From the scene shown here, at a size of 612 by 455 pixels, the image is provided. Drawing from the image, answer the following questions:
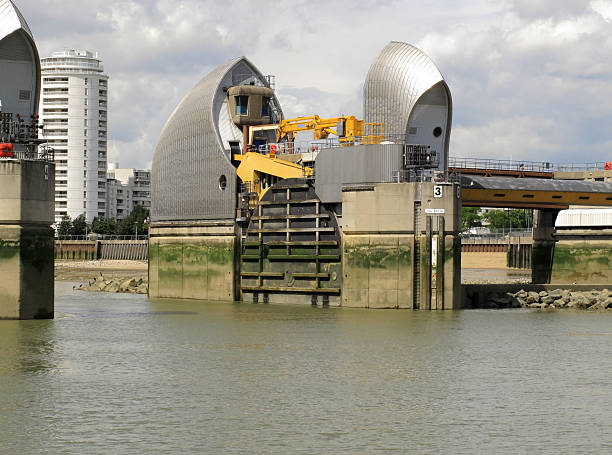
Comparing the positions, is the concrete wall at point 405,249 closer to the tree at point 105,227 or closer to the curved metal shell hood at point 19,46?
the curved metal shell hood at point 19,46

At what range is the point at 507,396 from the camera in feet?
108

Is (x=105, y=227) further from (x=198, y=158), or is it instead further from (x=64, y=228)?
(x=198, y=158)

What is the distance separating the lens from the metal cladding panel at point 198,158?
72312mm

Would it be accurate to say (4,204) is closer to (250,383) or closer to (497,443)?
(250,383)

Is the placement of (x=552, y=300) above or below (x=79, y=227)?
below

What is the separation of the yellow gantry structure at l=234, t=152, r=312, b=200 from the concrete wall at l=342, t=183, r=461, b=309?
24.2 ft

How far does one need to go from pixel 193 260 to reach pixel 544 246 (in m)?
23.7

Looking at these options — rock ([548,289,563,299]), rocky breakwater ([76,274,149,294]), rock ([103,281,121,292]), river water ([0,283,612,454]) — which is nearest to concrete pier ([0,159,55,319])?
river water ([0,283,612,454])

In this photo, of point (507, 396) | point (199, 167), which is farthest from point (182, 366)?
point (199, 167)

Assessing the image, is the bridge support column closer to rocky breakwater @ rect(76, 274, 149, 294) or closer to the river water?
the river water

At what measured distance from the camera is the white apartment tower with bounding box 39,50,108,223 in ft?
620

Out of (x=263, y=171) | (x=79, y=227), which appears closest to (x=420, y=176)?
(x=263, y=171)

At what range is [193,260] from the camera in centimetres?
7338

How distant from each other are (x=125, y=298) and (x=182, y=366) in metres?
38.8
